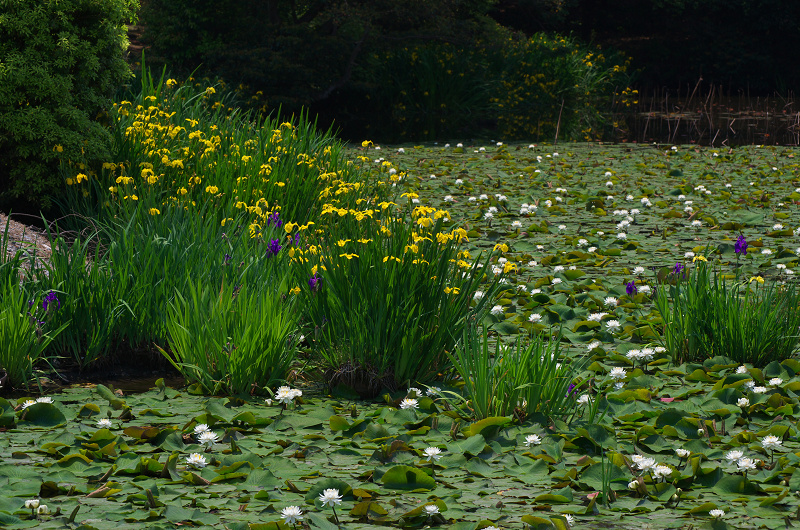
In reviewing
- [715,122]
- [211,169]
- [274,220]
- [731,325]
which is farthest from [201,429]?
[715,122]

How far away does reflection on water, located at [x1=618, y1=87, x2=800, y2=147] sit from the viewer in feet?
53.5

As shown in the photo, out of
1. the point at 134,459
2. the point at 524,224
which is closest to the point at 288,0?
the point at 524,224

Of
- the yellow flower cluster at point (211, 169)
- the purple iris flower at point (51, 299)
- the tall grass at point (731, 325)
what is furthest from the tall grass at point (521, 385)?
the yellow flower cluster at point (211, 169)

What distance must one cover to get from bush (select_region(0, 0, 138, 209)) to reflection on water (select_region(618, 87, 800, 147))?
37.6ft

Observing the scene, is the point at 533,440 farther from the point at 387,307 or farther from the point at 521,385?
the point at 387,307

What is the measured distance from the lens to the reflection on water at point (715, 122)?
642 inches

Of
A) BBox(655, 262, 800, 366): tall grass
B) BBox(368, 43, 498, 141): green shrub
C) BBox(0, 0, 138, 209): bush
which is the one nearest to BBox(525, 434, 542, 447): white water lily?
BBox(655, 262, 800, 366): tall grass

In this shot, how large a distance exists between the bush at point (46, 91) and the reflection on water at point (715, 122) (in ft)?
37.6

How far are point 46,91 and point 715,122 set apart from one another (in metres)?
16.6

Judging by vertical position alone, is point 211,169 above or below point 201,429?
above

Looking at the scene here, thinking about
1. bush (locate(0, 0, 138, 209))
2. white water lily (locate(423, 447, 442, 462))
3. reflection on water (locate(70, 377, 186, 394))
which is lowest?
reflection on water (locate(70, 377, 186, 394))

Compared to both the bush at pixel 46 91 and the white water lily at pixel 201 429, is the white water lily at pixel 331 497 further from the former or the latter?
the bush at pixel 46 91

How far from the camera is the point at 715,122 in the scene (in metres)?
19.5

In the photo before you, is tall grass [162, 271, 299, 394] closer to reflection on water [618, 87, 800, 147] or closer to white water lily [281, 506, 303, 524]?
white water lily [281, 506, 303, 524]
